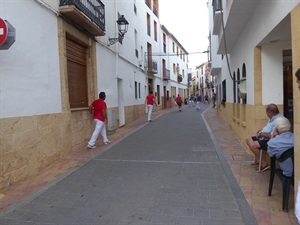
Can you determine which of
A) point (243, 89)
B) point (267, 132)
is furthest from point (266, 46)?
point (267, 132)

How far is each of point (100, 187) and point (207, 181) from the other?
191cm

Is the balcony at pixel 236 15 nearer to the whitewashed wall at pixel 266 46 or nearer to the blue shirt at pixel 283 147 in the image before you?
the whitewashed wall at pixel 266 46

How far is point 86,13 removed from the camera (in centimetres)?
855

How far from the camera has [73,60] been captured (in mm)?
8844

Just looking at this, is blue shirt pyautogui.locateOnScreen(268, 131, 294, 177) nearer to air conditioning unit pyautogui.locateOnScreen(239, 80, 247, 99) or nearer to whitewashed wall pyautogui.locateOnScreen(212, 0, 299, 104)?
whitewashed wall pyautogui.locateOnScreen(212, 0, 299, 104)

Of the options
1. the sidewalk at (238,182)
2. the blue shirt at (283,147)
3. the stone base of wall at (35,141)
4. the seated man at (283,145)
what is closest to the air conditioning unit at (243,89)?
the sidewalk at (238,182)

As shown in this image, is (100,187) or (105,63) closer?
(100,187)

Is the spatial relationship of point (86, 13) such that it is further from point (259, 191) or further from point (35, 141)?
point (259, 191)

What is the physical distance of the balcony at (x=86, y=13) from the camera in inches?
298

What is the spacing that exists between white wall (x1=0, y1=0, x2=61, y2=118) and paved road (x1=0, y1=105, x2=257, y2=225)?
1.64m

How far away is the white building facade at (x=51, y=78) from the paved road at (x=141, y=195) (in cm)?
95

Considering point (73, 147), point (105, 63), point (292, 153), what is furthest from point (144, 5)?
point (292, 153)

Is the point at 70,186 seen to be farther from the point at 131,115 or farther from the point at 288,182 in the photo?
the point at 131,115

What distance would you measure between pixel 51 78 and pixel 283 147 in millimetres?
5287
